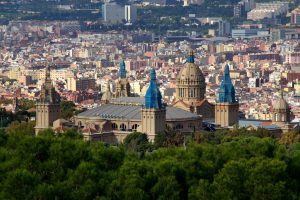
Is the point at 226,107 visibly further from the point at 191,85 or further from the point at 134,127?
the point at 134,127

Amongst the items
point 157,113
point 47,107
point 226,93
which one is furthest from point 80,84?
point 157,113

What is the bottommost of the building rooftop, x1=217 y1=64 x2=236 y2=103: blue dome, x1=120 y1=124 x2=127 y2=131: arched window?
x1=120 y1=124 x2=127 y2=131: arched window

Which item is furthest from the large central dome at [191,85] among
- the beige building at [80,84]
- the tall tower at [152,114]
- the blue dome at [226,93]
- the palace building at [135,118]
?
the beige building at [80,84]

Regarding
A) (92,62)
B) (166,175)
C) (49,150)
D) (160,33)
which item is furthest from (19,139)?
(160,33)

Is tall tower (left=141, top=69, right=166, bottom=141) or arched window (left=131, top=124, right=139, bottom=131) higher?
tall tower (left=141, top=69, right=166, bottom=141)

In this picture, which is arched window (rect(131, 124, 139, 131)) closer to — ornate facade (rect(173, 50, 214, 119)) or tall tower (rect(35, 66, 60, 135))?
tall tower (rect(35, 66, 60, 135))

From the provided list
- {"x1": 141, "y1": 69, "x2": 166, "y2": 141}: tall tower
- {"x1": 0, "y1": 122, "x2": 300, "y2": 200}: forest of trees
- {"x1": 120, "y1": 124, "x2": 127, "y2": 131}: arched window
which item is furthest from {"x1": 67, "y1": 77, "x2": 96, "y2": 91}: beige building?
{"x1": 0, "y1": 122, "x2": 300, "y2": 200}: forest of trees

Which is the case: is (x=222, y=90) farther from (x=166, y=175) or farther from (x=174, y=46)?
(x=174, y=46)
